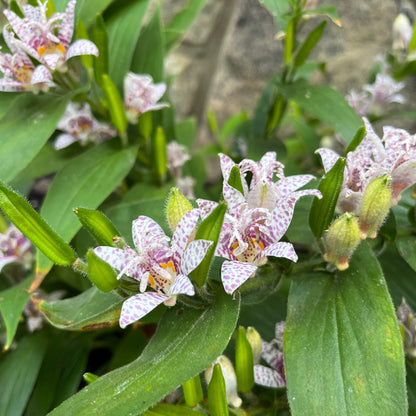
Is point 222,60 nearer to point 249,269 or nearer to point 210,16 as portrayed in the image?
point 210,16

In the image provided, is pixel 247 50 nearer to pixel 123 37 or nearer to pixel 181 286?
pixel 123 37

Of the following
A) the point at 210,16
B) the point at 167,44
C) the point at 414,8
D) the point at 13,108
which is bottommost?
the point at 414,8

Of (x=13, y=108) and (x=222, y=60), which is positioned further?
(x=222, y=60)

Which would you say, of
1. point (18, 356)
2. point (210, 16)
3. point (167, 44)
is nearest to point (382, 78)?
point (167, 44)

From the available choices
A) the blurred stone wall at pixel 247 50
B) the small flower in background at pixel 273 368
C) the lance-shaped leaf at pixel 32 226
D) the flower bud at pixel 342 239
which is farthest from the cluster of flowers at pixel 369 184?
the blurred stone wall at pixel 247 50

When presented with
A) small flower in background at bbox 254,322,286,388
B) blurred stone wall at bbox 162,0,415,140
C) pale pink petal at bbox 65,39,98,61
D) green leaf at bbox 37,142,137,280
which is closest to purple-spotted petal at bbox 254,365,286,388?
small flower in background at bbox 254,322,286,388

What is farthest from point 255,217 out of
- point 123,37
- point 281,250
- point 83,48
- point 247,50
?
point 247,50

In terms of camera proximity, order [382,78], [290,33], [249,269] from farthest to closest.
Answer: [382,78]
[290,33]
[249,269]

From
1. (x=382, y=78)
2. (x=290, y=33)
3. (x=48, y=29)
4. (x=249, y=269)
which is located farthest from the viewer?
(x=382, y=78)
